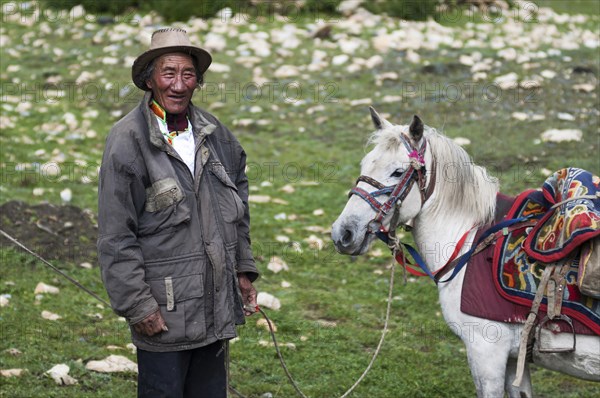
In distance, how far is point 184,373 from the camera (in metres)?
3.65

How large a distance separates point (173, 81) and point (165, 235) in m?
0.68

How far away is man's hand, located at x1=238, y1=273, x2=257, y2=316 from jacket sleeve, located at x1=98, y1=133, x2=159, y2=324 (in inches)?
24.1

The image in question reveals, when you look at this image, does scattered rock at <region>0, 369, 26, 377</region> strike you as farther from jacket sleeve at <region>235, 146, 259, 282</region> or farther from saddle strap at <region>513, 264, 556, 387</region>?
saddle strap at <region>513, 264, 556, 387</region>

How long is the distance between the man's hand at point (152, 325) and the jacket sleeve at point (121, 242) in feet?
0.08

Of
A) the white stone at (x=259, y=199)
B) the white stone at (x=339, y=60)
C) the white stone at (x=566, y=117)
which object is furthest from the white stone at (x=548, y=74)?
the white stone at (x=259, y=199)

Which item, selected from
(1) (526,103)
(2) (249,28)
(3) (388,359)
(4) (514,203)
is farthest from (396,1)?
(4) (514,203)

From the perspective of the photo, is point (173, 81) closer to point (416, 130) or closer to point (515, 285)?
point (416, 130)

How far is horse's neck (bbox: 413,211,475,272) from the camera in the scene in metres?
4.36

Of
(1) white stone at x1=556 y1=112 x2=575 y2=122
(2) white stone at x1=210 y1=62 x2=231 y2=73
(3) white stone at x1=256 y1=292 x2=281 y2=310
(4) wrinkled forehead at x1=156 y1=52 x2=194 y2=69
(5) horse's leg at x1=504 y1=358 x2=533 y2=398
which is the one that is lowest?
(3) white stone at x1=256 y1=292 x2=281 y2=310

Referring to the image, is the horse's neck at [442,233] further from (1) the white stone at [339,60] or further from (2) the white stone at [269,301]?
(1) the white stone at [339,60]

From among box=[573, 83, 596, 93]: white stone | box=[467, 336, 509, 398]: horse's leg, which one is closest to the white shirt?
box=[467, 336, 509, 398]: horse's leg

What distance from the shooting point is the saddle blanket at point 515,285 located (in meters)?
3.97

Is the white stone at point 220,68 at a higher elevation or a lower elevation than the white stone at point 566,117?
lower

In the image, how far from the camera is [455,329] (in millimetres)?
4266
